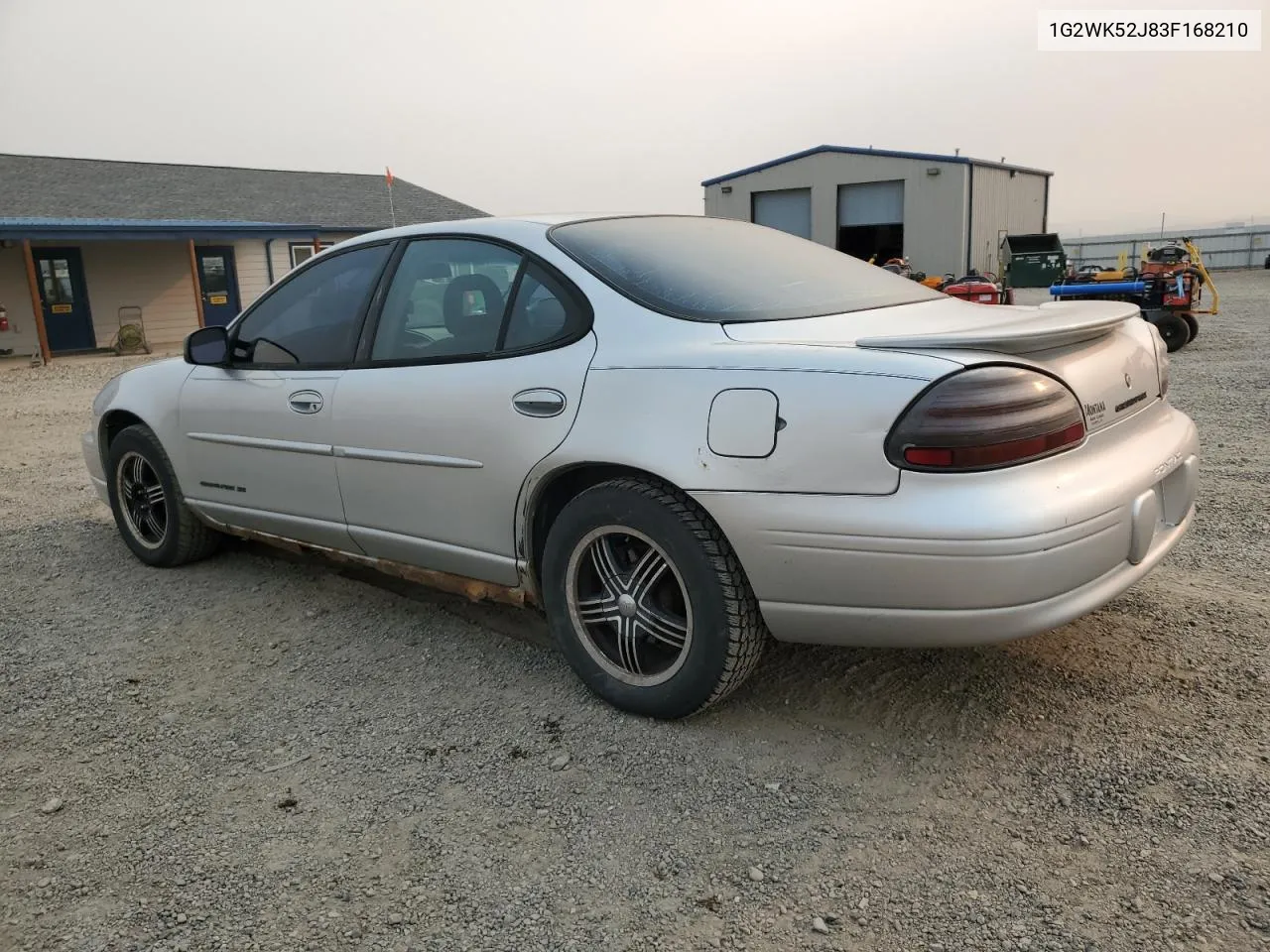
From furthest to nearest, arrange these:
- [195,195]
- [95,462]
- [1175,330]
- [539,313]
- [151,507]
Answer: [195,195] → [1175,330] → [95,462] → [151,507] → [539,313]

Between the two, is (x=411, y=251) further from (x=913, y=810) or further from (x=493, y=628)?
(x=913, y=810)

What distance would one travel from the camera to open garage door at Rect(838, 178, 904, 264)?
91.2 ft

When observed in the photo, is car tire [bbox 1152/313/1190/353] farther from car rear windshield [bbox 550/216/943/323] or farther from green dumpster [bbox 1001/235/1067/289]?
car rear windshield [bbox 550/216/943/323]

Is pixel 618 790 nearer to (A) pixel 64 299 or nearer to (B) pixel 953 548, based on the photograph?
(B) pixel 953 548

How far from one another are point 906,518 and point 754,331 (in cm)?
72

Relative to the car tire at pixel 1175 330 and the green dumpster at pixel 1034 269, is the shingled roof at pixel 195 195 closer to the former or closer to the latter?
the green dumpster at pixel 1034 269

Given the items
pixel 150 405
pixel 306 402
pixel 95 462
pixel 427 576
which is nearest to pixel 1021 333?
pixel 427 576

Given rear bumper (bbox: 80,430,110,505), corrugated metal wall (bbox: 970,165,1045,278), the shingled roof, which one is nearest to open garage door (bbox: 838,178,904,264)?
corrugated metal wall (bbox: 970,165,1045,278)

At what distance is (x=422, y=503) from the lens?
335 cm

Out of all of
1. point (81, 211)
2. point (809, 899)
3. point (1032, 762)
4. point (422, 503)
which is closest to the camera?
point (809, 899)

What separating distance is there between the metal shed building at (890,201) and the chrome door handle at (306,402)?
1004 inches

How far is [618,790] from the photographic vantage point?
2623 mm

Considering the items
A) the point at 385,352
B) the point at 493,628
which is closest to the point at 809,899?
the point at 493,628

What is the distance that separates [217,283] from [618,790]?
23.1 meters
